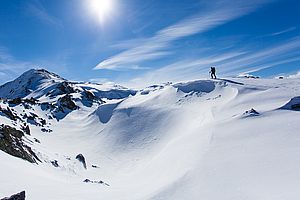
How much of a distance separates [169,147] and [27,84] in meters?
150

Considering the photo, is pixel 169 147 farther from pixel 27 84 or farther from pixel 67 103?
pixel 27 84

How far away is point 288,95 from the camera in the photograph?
31422 mm

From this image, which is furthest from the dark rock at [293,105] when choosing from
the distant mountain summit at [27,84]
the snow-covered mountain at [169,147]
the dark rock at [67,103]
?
the distant mountain summit at [27,84]

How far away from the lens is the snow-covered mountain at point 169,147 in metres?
12.4

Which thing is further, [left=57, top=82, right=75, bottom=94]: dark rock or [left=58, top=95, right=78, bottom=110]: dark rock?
[left=57, top=82, right=75, bottom=94]: dark rock

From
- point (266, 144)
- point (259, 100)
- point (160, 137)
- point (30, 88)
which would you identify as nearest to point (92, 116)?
point (160, 137)

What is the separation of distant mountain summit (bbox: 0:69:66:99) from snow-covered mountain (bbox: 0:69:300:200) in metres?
80.4

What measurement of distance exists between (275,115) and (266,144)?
7.58 metres

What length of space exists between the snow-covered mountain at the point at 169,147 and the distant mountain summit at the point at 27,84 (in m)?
80.4

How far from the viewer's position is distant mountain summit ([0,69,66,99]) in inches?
5832

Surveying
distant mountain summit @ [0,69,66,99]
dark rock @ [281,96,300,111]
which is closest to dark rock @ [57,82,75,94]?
distant mountain summit @ [0,69,66,99]

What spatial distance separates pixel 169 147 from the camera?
2845 centimetres

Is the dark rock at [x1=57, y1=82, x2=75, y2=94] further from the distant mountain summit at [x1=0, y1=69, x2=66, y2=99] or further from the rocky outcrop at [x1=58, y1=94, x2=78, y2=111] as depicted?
the distant mountain summit at [x1=0, y1=69, x2=66, y2=99]

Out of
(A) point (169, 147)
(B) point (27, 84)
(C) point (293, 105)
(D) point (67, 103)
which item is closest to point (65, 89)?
(D) point (67, 103)
